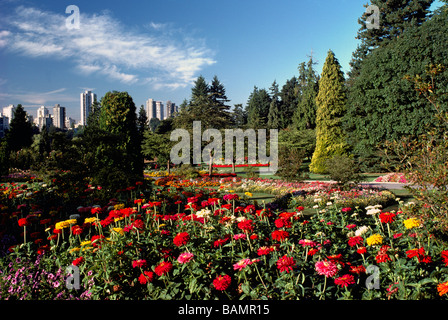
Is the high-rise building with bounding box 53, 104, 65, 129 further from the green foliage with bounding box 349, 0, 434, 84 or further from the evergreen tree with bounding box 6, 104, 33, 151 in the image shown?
the green foliage with bounding box 349, 0, 434, 84

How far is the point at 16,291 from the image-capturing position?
135 inches

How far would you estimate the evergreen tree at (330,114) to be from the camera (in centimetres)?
2281

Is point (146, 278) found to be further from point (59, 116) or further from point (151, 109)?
point (151, 109)

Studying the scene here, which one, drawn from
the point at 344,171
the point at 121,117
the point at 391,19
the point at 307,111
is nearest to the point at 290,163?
the point at 344,171

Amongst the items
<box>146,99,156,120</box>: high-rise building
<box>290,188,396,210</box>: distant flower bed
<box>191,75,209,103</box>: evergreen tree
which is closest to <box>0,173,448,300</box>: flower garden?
<box>290,188,396,210</box>: distant flower bed

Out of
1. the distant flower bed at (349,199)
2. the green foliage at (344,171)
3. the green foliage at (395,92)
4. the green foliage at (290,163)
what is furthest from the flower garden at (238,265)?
the green foliage at (395,92)

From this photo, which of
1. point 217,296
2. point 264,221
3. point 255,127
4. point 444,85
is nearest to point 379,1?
point 444,85

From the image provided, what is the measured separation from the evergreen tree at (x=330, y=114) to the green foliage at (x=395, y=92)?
121 cm

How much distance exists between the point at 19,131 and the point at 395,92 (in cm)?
4191

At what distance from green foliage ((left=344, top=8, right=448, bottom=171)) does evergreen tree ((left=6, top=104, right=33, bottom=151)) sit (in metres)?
38.6

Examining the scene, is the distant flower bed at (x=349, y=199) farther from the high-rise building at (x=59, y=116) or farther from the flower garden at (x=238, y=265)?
the high-rise building at (x=59, y=116)

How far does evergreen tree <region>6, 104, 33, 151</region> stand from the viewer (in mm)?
36000
